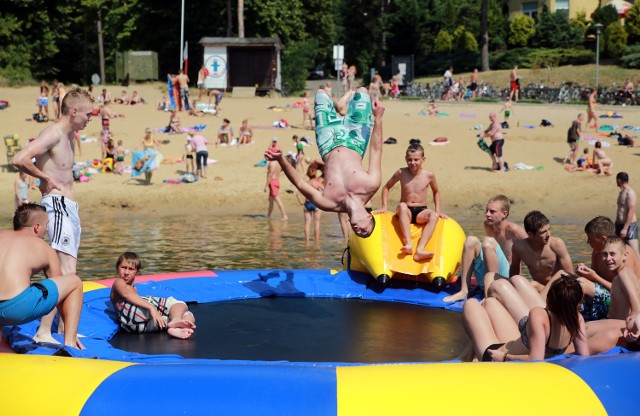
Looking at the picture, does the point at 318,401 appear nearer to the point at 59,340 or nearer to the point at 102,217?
the point at 59,340

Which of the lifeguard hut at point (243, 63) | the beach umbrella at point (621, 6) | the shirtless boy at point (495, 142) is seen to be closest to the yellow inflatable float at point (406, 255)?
the shirtless boy at point (495, 142)

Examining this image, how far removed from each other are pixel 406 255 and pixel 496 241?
1544 millimetres

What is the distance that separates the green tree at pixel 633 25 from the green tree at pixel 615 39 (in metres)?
0.56

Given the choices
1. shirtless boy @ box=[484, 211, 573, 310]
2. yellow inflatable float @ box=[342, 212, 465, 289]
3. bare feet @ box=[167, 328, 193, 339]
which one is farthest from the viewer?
yellow inflatable float @ box=[342, 212, 465, 289]

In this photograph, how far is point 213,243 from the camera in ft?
48.1

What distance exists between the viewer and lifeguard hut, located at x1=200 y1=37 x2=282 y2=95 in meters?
34.8

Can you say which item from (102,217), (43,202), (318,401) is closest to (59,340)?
(43,202)

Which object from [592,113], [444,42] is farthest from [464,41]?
[592,113]

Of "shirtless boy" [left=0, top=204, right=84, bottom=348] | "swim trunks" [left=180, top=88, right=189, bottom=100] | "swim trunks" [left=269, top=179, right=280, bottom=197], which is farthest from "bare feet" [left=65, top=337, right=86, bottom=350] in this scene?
"swim trunks" [left=180, top=88, right=189, bottom=100]

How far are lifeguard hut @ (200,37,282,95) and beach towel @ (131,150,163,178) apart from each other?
1361 centimetres

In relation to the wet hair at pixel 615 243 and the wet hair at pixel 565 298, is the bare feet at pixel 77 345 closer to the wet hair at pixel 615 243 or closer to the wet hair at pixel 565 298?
the wet hair at pixel 565 298

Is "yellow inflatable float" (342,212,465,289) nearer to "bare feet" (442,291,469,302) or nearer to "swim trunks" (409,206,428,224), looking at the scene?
"swim trunks" (409,206,428,224)

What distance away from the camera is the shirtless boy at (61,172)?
656cm

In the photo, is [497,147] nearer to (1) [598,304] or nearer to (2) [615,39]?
(1) [598,304]
